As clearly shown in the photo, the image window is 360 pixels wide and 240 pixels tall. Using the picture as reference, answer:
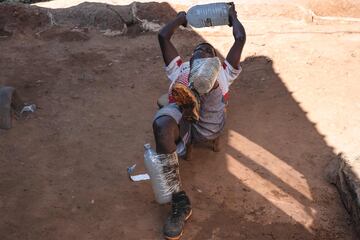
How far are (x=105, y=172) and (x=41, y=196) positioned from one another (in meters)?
0.55

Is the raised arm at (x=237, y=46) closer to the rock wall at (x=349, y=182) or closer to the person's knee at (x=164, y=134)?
the person's knee at (x=164, y=134)

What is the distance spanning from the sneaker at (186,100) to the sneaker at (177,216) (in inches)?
21.6

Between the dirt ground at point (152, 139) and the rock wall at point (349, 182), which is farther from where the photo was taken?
the dirt ground at point (152, 139)

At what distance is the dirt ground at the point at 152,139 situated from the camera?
3.34 metres

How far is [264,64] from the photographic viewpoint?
225 inches

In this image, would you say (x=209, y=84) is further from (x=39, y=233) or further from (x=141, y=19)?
(x=141, y=19)

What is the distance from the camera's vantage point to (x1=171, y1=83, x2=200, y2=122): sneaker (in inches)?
127

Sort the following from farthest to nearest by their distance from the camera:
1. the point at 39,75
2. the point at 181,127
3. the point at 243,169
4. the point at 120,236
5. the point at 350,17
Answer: the point at 350,17 → the point at 39,75 → the point at 243,169 → the point at 181,127 → the point at 120,236

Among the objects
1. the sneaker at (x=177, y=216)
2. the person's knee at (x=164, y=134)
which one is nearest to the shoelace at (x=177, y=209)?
the sneaker at (x=177, y=216)

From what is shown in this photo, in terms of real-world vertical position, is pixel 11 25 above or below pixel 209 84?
below

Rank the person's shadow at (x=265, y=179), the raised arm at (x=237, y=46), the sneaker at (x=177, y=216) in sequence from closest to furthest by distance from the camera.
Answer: the sneaker at (x=177, y=216) → the person's shadow at (x=265, y=179) → the raised arm at (x=237, y=46)

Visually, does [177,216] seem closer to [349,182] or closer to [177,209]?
[177,209]

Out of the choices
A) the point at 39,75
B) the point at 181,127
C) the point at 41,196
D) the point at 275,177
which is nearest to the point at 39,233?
the point at 41,196

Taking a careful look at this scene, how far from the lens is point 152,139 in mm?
4402
